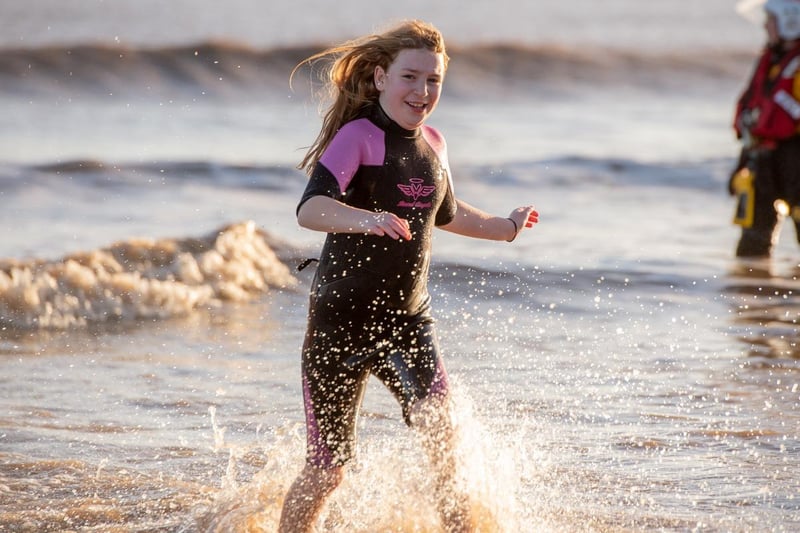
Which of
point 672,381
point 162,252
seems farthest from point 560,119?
point 672,381

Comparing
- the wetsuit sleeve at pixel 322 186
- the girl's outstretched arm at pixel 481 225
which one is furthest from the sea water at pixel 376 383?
the wetsuit sleeve at pixel 322 186

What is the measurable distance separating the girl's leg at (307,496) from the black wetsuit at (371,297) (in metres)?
0.04

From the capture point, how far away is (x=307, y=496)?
145 inches

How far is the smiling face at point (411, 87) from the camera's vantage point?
3625 mm

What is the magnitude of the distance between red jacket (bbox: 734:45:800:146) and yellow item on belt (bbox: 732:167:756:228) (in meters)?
0.27

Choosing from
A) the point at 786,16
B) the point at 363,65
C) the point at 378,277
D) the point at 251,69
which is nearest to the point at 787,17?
the point at 786,16

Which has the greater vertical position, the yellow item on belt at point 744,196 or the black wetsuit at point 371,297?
the black wetsuit at point 371,297

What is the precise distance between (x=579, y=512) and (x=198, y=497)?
55.6 inches

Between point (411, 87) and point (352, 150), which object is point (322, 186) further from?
point (411, 87)

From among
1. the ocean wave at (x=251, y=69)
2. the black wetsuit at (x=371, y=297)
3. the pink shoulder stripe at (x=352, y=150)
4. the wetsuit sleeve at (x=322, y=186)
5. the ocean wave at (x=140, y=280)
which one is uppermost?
the pink shoulder stripe at (x=352, y=150)

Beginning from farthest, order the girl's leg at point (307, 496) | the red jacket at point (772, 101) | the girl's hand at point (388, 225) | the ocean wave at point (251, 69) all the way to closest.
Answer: the ocean wave at point (251, 69) < the red jacket at point (772, 101) < the girl's leg at point (307, 496) < the girl's hand at point (388, 225)

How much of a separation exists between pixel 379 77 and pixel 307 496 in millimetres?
1334

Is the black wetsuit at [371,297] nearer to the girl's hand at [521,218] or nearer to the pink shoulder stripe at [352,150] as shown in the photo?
the pink shoulder stripe at [352,150]

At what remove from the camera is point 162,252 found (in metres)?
8.68
